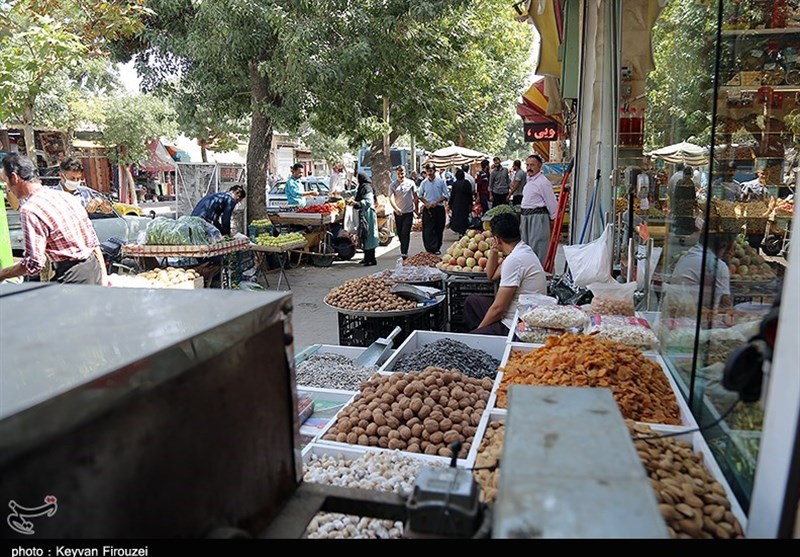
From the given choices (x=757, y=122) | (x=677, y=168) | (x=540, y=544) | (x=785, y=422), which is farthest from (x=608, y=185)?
(x=540, y=544)

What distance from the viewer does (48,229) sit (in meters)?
4.66

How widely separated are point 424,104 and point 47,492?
41.3 ft

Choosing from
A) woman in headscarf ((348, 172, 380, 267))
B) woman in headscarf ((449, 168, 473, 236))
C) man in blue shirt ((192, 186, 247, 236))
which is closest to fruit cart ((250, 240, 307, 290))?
man in blue shirt ((192, 186, 247, 236))

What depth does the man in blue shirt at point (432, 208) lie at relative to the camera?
11828mm

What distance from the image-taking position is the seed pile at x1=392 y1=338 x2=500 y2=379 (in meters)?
3.91

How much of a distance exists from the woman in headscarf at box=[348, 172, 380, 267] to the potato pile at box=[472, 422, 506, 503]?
862 cm

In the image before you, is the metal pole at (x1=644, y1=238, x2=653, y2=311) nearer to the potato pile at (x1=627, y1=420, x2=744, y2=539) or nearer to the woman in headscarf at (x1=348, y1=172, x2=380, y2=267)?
the potato pile at (x1=627, y1=420, x2=744, y2=539)

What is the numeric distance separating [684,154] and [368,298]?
3.09m

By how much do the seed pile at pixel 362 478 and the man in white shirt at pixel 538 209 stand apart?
6.46 m

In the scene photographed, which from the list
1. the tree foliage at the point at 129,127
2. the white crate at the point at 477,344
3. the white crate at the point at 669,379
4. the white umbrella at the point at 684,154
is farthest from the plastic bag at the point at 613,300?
the tree foliage at the point at 129,127

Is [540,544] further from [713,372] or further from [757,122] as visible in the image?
[757,122]

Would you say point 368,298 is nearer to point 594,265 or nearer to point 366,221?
point 594,265

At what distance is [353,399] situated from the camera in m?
3.43

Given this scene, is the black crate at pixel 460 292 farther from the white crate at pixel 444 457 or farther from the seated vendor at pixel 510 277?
the white crate at pixel 444 457
